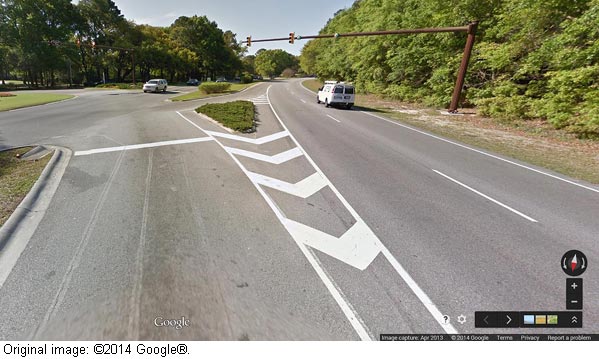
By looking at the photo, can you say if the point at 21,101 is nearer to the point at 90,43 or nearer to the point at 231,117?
the point at 231,117

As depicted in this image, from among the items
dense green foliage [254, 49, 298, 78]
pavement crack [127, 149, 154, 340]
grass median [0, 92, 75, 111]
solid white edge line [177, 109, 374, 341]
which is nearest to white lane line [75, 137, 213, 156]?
pavement crack [127, 149, 154, 340]

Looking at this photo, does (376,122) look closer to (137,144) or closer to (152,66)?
(137,144)

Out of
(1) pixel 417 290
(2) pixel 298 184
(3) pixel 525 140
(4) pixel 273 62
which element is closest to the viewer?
(1) pixel 417 290

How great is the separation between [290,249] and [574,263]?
12.6 ft

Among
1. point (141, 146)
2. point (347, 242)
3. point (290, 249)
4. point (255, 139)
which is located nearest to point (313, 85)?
point (255, 139)

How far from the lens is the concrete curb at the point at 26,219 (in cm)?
332

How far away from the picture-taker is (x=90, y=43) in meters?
47.2

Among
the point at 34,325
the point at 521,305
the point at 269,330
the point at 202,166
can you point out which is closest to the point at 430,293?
the point at 521,305

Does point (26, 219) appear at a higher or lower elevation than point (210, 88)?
lower

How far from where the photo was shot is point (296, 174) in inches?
257

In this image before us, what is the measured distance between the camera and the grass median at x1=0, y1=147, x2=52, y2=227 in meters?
4.49

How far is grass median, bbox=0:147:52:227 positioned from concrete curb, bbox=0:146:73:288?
0.10m

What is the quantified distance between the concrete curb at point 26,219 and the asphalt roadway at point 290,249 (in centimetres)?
12

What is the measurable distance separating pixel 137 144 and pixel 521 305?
10204 millimetres
